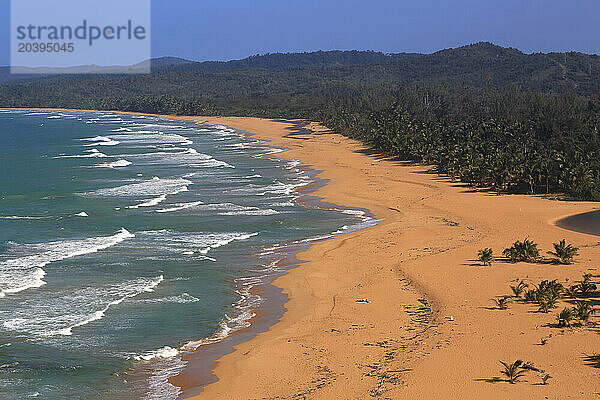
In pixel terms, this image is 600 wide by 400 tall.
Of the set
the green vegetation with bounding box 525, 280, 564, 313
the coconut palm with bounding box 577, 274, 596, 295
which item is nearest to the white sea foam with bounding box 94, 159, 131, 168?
the green vegetation with bounding box 525, 280, 564, 313

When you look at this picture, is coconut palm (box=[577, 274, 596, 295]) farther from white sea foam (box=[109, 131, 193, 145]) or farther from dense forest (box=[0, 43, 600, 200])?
white sea foam (box=[109, 131, 193, 145])

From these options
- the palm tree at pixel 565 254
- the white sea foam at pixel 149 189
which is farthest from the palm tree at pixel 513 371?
the white sea foam at pixel 149 189

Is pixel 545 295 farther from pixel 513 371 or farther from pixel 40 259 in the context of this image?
pixel 40 259

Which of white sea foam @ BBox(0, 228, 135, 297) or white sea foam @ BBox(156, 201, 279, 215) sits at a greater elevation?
white sea foam @ BBox(156, 201, 279, 215)

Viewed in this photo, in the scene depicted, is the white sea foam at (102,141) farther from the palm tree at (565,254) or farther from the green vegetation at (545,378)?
the green vegetation at (545,378)

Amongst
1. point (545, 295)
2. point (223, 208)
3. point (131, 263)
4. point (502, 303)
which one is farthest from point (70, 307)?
point (223, 208)

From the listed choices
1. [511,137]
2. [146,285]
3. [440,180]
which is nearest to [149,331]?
[146,285]

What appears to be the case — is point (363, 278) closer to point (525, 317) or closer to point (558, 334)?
point (525, 317)
